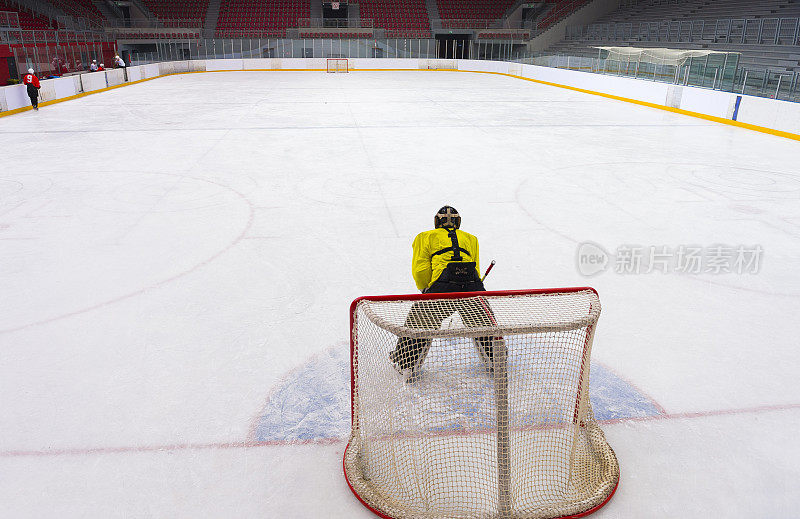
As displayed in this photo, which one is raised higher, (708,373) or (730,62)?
(730,62)

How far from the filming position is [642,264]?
19.4ft

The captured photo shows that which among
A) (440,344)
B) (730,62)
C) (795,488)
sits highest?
(730,62)

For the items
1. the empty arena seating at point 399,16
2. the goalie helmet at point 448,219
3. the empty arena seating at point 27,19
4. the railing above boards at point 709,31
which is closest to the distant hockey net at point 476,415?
the goalie helmet at point 448,219

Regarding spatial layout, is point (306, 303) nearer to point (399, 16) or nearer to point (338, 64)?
point (338, 64)

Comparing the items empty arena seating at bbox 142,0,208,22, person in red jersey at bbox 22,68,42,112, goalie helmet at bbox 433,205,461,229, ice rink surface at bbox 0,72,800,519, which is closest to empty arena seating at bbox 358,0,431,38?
empty arena seating at bbox 142,0,208,22

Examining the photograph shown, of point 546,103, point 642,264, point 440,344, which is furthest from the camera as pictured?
point 546,103

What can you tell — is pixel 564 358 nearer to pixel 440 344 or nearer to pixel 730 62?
pixel 440 344

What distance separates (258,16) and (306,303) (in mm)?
46647

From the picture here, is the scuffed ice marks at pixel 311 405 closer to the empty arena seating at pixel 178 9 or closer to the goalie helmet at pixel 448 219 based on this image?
the goalie helmet at pixel 448 219

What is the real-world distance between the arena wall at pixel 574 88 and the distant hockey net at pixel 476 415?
13406 millimetres

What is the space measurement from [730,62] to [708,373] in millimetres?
14404

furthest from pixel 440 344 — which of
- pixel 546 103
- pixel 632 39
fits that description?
pixel 632 39

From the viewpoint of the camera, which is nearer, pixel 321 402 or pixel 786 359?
pixel 321 402

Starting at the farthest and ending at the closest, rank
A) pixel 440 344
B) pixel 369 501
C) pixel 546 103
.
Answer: pixel 546 103 → pixel 440 344 → pixel 369 501
